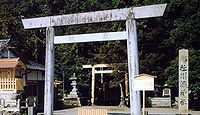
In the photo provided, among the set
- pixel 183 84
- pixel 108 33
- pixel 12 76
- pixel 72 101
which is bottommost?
pixel 72 101

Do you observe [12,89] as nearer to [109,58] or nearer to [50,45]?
[50,45]

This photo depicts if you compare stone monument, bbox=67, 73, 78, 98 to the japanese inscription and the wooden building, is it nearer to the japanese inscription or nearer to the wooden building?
the wooden building

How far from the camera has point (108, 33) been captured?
18906 mm

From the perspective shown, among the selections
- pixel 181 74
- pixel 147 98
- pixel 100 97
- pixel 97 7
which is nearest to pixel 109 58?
pixel 147 98

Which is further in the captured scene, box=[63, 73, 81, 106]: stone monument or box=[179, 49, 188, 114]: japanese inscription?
box=[63, 73, 81, 106]: stone monument

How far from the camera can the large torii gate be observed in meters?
17.9

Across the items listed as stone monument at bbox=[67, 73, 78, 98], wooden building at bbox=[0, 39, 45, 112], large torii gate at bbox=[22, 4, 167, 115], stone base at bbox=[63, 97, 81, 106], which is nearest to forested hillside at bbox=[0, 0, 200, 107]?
stone monument at bbox=[67, 73, 78, 98]

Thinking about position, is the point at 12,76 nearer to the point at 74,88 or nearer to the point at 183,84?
→ the point at 183,84

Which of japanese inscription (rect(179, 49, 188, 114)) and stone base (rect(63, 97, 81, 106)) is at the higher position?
japanese inscription (rect(179, 49, 188, 114))

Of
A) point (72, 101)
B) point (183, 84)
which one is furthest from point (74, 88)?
point (183, 84)

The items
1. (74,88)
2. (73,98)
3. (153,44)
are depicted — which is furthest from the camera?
(73,98)

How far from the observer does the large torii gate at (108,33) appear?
1786 centimetres

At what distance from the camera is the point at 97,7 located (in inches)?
2298

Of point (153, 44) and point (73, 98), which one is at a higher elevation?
point (153, 44)
